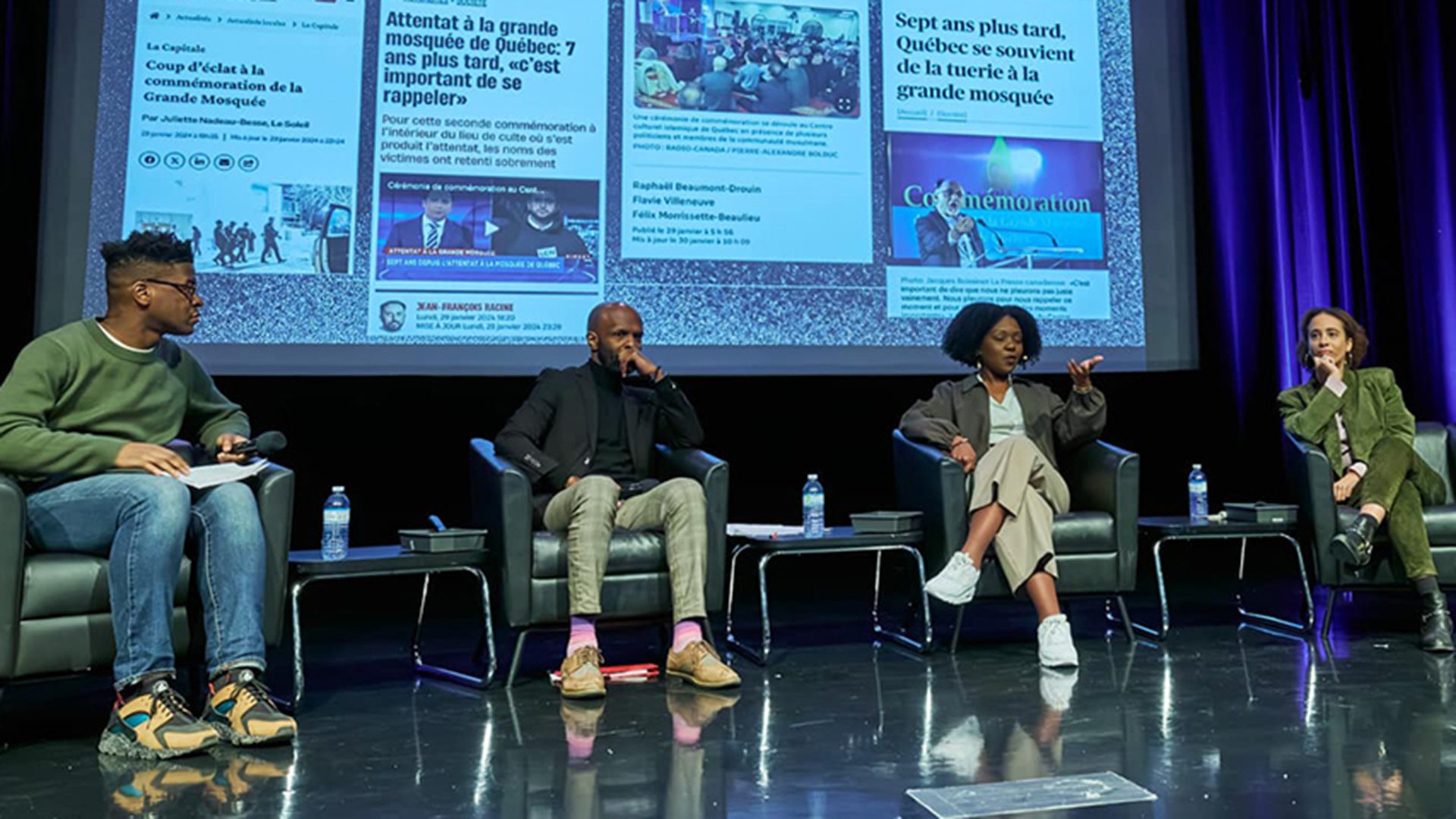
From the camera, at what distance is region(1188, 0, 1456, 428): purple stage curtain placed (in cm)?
525

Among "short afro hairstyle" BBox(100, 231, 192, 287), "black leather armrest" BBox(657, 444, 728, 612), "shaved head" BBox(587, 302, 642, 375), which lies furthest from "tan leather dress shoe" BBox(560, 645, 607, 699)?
"short afro hairstyle" BBox(100, 231, 192, 287)

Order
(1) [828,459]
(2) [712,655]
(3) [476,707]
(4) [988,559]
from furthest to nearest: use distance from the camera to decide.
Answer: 1. (1) [828,459]
2. (4) [988,559]
3. (2) [712,655]
4. (3) [476,707]

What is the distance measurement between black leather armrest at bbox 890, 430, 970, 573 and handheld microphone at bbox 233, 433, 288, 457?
1799mm

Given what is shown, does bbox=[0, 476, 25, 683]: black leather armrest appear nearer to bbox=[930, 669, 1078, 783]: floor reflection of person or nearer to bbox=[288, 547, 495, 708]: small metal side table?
bbox=[288, 547, 495, 708]: small metal side table

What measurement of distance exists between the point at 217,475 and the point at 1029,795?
69.9 inches

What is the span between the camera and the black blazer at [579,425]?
3.26 m

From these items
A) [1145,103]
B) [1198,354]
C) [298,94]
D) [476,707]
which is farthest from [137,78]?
[1198,354]

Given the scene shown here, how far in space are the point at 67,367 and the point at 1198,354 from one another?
4.51 m

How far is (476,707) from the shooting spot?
2.70 m

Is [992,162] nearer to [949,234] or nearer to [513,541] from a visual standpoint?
[949,234]

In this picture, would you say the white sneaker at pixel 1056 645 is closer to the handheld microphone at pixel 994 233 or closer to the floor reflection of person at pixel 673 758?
the floor reflection of person at pixel 673 758

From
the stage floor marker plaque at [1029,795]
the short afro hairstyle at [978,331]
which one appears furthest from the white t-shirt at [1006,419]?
the stage floor marker plaque at [1029,795]

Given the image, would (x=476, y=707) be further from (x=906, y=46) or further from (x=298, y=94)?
(x=906, y=46)

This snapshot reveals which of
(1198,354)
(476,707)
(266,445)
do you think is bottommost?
(476,707)
